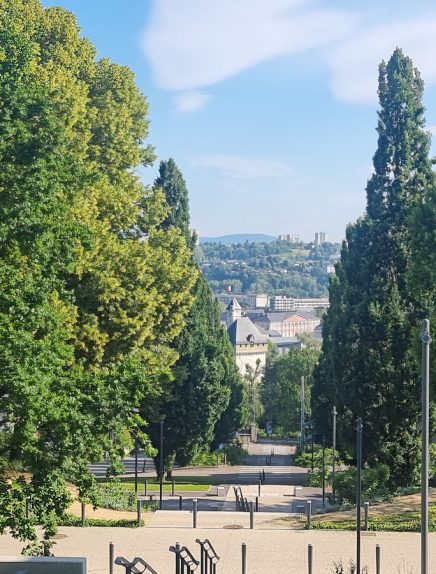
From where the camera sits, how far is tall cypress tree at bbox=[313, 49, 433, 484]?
3859 centimetres

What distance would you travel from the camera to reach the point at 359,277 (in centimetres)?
4181

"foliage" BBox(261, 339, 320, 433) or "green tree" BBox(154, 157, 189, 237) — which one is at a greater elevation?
"green tree" BBox(154, 157, 189, 237)

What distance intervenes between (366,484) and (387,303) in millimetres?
Result: 8005

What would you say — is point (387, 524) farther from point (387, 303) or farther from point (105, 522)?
point (387, 303)

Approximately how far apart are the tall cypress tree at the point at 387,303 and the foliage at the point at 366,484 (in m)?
1.40

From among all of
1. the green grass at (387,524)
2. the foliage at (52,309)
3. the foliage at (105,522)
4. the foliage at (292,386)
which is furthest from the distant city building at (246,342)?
the foliage at (105,522)

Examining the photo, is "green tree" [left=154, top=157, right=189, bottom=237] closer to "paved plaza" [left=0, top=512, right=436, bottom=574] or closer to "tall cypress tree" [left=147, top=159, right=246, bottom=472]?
"tall cypress tree" [left=147, top=159, right=246, bottom=472]

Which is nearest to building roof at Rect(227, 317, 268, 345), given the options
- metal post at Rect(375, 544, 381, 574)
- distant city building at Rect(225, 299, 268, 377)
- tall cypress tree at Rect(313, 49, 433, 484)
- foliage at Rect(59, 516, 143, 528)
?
distant city building at Rect(225, 299, 268, 377)

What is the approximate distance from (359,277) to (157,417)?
37.9 ft

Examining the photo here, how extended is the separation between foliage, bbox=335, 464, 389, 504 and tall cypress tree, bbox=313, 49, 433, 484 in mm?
1402

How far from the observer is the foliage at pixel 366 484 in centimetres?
3478

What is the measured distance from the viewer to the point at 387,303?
3994 centimetres

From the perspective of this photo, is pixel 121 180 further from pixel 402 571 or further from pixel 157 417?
pixel 402 571

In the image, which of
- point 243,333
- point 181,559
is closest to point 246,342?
point 243,333
